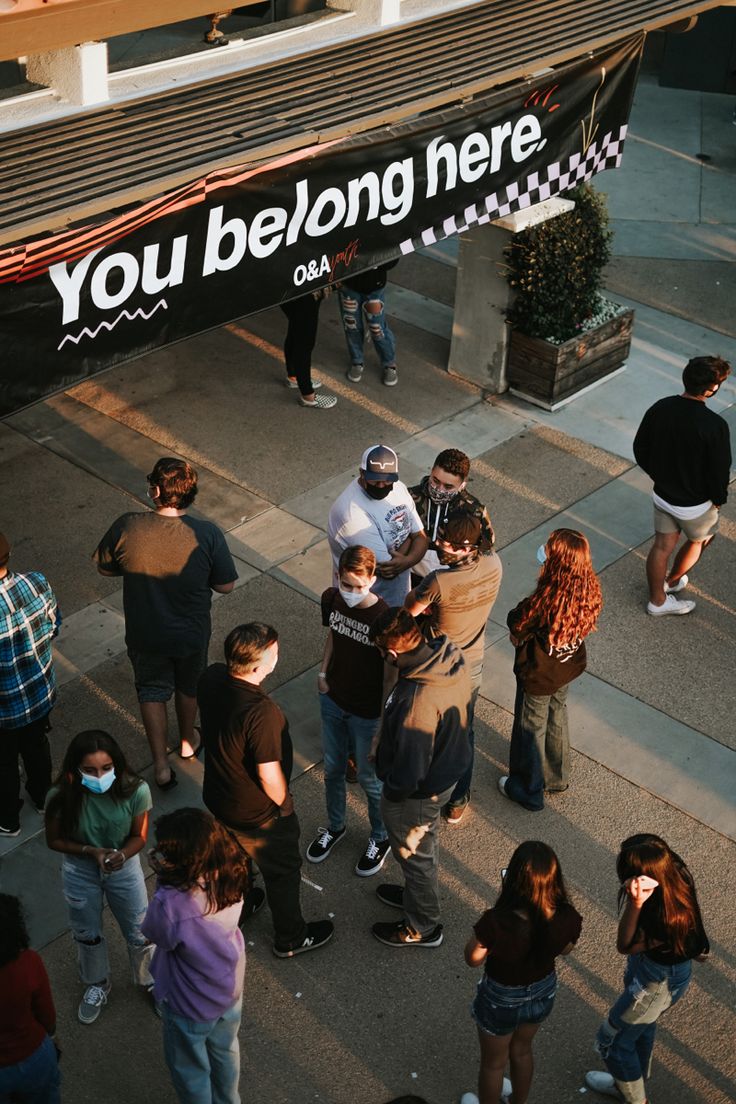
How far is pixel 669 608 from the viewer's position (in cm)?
778

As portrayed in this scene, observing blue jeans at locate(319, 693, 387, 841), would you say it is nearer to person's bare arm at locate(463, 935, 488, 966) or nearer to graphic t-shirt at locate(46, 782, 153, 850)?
graphic t-shirt at locate(46, 782, 153, 850)

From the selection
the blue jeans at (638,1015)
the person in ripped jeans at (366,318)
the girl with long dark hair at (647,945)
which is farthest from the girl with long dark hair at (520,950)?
the person in ripped jeans at (366,318)

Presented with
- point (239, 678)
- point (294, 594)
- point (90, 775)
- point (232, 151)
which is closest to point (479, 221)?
point (232, 151)

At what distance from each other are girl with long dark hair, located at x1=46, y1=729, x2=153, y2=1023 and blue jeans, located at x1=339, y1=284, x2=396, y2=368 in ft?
18.9

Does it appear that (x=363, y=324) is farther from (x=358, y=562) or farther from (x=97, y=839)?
(x=97, y=839)

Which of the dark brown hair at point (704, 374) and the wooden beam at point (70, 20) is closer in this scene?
the wooden beam at point (70, 20)

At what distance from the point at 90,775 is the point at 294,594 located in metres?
3.40

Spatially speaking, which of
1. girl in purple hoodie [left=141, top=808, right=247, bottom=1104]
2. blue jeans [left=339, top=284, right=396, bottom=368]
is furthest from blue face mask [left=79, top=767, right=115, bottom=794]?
blue jeans [left=339, top=284, right=396, bottom=368]

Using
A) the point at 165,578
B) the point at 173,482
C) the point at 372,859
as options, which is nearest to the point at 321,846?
the point at 372,859

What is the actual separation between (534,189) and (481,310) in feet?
5.41

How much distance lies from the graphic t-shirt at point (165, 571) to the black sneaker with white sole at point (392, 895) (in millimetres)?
1514

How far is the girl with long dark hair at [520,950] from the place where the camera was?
13.6ft

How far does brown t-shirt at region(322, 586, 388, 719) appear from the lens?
5.43 m

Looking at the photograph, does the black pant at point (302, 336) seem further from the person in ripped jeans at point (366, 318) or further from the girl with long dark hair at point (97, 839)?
the girl with long dark hair at point (97, 839)
